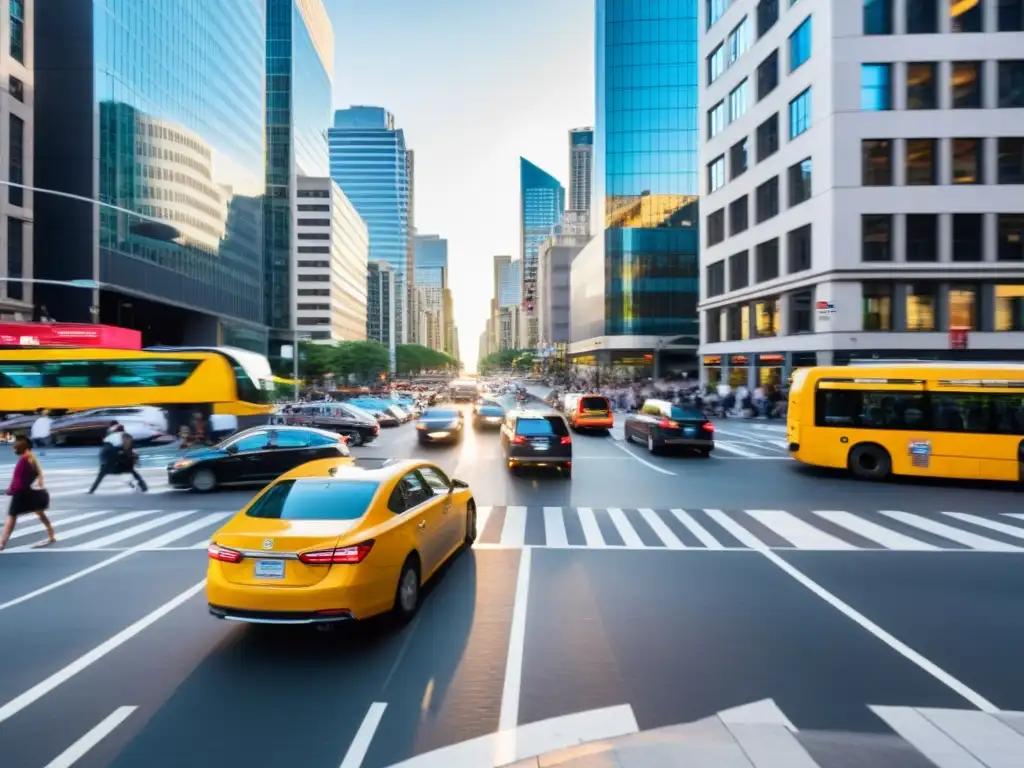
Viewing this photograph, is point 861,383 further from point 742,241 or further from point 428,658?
point 742,241

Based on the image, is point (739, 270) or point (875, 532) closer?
point (875, 532)

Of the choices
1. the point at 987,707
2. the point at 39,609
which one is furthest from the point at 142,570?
the point at 987,707

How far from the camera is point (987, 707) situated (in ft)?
17.3

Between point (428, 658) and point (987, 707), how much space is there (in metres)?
4.68

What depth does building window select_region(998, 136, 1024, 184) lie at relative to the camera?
36.0m

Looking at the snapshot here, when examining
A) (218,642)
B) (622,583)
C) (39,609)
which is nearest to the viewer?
(218,642)

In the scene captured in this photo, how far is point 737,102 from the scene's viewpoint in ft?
164

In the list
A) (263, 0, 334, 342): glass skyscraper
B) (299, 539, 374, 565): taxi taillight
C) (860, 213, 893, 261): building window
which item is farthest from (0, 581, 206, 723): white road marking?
(263, 0, 334, 342): glass skyscraper

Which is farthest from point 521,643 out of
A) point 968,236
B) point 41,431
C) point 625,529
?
point 968,236

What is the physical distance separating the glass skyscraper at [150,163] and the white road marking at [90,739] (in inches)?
1432

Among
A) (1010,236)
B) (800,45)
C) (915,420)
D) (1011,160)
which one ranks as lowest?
(915,420)

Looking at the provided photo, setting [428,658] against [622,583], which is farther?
[622,583]

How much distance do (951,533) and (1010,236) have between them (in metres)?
33.5

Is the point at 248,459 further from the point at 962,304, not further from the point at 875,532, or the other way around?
the point at 962,304
